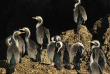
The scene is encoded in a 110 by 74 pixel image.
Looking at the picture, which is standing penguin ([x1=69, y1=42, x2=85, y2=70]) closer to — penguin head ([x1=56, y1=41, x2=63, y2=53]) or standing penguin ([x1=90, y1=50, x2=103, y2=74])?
penguin head ([x1=56, y1=41, x2=63, y2=53])

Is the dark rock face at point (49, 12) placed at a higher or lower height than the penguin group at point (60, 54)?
higher

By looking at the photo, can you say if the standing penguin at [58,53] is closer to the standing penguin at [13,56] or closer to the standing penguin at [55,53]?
the standing penguin at [55,53]

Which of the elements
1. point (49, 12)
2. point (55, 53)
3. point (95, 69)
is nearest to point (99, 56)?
point (95, 69)

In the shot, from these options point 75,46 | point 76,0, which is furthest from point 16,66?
point 76,0

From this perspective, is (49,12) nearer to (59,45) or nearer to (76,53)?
(59,45)

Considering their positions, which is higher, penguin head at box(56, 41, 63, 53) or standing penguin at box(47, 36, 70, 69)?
penguin head at box(56, 41, 63, 53)

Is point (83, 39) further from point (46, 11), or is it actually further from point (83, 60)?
point (46, 11)

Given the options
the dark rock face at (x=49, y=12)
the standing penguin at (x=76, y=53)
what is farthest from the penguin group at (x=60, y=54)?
the dark rock face at (x=49, y=12)

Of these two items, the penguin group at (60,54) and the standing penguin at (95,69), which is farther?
the penguin group at (60,54)

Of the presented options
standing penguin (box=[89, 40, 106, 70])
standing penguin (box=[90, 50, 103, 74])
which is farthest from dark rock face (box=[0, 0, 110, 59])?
standing penguin (box=[90, 50, 103, 74])

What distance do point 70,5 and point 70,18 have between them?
0.62 m

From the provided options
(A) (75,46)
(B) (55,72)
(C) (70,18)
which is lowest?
(B) (55,72)

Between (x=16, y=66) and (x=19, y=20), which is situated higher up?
(x=19, y=20)

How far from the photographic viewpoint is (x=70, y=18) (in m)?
17.0
